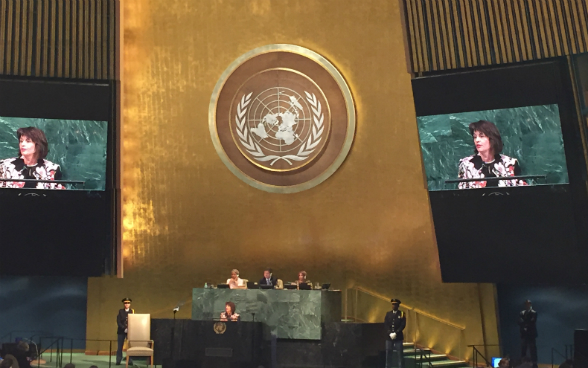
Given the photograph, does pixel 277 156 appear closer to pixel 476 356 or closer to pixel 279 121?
pixel 279 121

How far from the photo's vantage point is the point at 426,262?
12617mm

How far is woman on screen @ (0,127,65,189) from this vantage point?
1247 centimetres

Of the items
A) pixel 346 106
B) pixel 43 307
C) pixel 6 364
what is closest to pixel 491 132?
pixel 346 106

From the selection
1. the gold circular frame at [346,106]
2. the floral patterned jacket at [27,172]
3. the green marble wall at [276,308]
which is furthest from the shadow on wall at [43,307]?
the green marble wall at [276,308]

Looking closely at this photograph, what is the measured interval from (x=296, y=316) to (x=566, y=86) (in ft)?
18.4

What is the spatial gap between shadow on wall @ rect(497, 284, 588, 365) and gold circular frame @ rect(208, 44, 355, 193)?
144 inches

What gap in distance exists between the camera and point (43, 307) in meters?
13.2

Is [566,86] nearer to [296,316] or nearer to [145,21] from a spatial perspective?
[296,316]

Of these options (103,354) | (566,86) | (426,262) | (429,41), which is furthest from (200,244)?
(566,86)

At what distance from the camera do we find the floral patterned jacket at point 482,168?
1170cm

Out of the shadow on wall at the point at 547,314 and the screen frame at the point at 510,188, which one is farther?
the shadow on wall at the point at 547,314

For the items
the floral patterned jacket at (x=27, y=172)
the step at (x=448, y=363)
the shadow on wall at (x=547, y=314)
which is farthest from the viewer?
the floral patterned jacket at (x=27, y=172)

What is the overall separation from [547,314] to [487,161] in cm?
290

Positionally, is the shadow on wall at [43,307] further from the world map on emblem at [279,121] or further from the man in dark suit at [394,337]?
the man in dark suit at [394,337]
